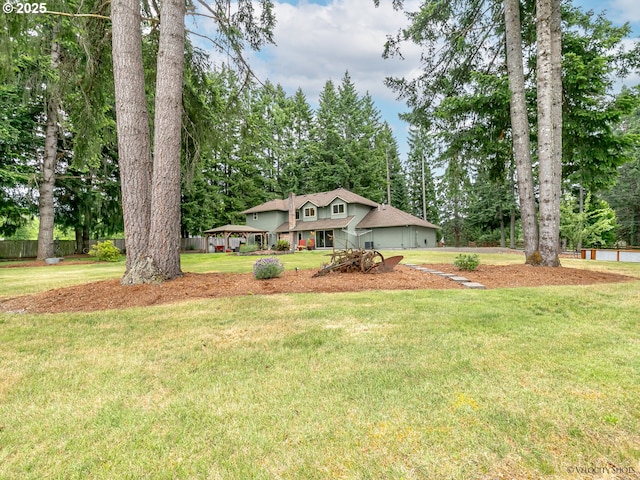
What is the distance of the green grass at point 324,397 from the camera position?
1.60m

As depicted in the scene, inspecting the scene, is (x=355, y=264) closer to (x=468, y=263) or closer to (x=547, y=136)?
(x=468, y=263)

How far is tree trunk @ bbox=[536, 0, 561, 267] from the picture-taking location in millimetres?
8359

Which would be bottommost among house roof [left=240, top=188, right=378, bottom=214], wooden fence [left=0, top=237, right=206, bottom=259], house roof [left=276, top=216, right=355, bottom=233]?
wooden fence [left=0, top=237, right=206, bottom=259]

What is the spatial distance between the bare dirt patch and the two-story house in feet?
62.0

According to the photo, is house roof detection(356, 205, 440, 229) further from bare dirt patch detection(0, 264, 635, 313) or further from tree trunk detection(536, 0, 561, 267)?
bare dirt patch detection(0, 264, 635, 313)

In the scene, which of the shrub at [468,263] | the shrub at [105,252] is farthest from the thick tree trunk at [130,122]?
the shrub at [105,252]

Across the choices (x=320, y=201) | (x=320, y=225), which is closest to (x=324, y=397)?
(x=320, y=225)

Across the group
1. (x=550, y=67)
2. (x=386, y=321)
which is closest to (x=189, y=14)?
(x=386, y=321)

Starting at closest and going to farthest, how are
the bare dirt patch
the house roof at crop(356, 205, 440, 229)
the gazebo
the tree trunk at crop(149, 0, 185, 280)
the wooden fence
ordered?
the bare dirt patch → the tree trunk at crop(149, 0, 185, 280) → the wooden fence → the gazebo → the house roof at crop(356, 205, 440, 229)

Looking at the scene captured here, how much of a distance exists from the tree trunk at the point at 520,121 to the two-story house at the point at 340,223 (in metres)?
17.5

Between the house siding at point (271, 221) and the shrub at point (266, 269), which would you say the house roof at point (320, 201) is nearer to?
the house siding at point (271, 221)

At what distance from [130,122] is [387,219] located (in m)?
23.8

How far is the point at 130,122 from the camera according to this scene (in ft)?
22.2

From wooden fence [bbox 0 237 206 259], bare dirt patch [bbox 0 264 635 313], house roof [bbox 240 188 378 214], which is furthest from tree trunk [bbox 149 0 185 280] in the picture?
house roof [bbox 240 188 378 214]
